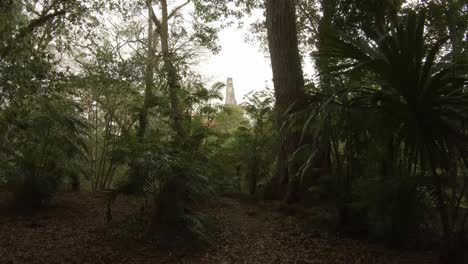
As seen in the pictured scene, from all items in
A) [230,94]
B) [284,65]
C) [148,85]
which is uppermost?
[230,94]

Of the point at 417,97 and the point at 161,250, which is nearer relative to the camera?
the point at 417,97

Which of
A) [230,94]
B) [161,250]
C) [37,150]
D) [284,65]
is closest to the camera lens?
[161,250]

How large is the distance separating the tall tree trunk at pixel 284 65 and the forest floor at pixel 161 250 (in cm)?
112

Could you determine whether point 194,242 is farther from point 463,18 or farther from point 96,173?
point 96,173

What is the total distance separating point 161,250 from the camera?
4.04m

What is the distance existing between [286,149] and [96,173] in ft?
19.4

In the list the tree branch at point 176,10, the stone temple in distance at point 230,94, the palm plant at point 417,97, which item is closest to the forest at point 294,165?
the palm plant at point 417,97

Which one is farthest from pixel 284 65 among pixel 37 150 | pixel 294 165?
pixel 37 150

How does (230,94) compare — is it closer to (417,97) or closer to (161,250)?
(161,250)

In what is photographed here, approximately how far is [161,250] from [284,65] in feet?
12.1

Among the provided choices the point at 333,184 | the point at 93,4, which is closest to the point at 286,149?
the point at 333,184

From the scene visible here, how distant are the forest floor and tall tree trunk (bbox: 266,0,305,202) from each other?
1.12 metres

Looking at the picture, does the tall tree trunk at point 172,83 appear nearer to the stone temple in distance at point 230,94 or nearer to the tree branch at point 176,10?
the tree branch at point 176,10

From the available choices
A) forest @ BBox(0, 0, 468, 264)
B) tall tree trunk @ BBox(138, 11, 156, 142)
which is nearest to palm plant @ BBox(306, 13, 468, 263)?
forest @ BBox(0, 0, 468, 264)
